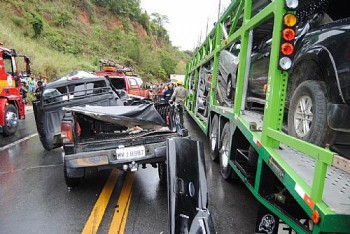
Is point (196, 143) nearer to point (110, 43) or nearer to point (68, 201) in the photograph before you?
point (68, 201)

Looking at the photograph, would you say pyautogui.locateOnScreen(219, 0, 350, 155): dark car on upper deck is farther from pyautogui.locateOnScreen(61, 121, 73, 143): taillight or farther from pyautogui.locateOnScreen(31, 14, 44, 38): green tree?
pyautogui.locateOnScreen(31, 14, 44, 38): green tree

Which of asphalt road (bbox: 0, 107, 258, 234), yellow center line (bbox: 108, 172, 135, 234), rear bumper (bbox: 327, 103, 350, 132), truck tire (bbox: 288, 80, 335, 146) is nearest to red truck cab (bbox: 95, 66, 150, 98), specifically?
asphalt road (bbox: 0, 107, 258, 234)

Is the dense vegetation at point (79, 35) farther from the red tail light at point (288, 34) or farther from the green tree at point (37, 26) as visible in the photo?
the red tail light at point (288, 34)

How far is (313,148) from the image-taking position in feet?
6.97

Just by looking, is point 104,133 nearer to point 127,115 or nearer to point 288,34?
point 127,115

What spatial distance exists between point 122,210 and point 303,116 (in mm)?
2493

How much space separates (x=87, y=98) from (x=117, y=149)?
2.46 meters

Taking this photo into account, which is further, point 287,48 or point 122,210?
point 122,210

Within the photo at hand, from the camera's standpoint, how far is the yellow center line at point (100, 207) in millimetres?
3792

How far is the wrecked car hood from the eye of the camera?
15.2 ft

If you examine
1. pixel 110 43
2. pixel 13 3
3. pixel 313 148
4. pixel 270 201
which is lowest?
pixel 270 201

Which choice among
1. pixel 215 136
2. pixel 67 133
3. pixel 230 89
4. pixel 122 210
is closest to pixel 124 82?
pixel 230 89

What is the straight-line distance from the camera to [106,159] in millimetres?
4449

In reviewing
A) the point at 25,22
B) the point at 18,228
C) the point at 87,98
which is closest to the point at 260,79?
the point at 87,98
